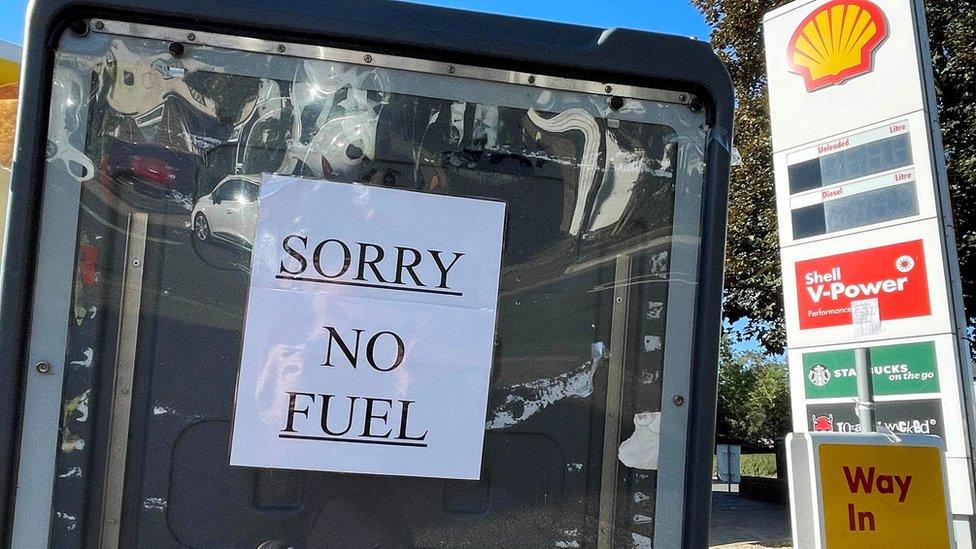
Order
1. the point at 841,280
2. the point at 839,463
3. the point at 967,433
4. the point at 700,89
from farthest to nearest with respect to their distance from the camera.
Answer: the point at 841,280
the point at 967,433
the point at 839,463
the point at 700,89

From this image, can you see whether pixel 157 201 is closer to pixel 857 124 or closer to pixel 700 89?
pixel 700 89

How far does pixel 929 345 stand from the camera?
16.9ft

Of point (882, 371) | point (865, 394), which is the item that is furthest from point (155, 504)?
point (882, 371)

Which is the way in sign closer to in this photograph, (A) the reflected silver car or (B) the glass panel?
(B) the glass panel

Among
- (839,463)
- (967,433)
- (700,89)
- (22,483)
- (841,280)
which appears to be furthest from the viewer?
(841,280)

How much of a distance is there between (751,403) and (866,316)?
3673 centimetres

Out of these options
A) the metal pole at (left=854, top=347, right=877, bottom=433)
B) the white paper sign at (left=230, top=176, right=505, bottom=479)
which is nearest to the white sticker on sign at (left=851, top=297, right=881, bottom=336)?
the metal pole at (left=854, top=347, right=877, bottom=433)

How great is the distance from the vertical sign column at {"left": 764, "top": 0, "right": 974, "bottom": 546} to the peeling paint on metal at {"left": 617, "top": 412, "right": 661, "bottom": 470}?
3441mm

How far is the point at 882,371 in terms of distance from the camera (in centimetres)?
539

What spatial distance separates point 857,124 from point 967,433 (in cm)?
189

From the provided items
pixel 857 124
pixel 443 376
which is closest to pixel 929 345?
pixel 857 124

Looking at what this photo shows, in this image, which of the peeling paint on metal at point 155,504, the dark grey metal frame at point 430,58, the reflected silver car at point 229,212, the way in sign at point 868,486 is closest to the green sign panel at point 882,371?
the way in sign at point 868,486

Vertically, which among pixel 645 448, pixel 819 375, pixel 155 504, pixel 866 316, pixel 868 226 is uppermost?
pixel 868 226

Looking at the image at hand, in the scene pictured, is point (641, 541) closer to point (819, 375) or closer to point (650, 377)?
point (650, 377)
